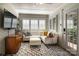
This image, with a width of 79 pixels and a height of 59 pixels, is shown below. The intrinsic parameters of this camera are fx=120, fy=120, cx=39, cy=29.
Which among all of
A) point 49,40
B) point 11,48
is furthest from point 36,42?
point 11,48

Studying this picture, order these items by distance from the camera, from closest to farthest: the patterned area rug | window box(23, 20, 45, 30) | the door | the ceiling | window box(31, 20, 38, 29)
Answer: the door < the patterned area rug < the ceiling < window box(23, 20, 45, 30) < window box(31, 20, 38, 29)

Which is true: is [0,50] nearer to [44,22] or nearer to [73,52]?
[73,52]

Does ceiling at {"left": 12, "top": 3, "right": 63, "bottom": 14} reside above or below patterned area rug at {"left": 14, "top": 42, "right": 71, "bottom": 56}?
above

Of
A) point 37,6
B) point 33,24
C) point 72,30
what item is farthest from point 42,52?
point 33,24

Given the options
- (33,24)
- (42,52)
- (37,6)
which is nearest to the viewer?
(42,52)

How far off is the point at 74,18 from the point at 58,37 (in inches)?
94.6

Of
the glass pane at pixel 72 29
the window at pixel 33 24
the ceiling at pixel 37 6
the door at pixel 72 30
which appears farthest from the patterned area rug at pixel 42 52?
the window at pixel 33 24

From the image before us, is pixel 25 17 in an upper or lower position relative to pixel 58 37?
upper

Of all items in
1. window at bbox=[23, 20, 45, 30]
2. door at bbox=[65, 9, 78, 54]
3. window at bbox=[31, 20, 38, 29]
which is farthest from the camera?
window at bbox=[31, 20, 38, 29]

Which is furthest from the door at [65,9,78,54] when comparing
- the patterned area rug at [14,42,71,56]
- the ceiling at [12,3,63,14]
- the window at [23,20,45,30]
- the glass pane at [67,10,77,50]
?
the window at [23,20,45,30]

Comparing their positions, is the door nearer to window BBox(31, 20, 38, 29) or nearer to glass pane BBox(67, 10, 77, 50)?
glass pane BBox(67, 10, 77, 50)

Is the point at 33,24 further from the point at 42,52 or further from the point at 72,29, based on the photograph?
the point at 72,29

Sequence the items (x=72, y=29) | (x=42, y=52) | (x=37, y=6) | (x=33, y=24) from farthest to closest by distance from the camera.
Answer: (x=33, y=24), (x=37, y=6), (x=42, y=52), (x=72, y=29)

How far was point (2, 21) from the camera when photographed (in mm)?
4137
